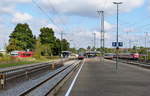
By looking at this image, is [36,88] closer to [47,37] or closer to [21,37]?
[21,37]

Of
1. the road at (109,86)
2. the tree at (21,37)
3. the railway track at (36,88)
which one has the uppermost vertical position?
the tree at (21,37)

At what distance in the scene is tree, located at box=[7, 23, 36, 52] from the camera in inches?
6235

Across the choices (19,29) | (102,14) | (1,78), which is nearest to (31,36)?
(19,29)

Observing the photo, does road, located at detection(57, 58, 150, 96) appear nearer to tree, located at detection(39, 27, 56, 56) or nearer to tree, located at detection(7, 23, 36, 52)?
tree, located at detection(7, 23, 36, 52)

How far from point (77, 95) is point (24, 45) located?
149 meters

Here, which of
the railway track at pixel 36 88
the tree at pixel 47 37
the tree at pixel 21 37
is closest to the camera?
the railway track at pixel 36 88

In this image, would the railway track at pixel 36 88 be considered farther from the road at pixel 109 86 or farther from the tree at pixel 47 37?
the tree at pixel 47 37

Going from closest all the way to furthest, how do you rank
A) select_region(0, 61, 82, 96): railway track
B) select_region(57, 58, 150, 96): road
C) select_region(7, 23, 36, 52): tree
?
select_region(0, 61, 82, 96): railway track < select_region(57, 58, 150, 96): road < select_region(7, 23, 36, 52): tree

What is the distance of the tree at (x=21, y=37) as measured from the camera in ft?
520

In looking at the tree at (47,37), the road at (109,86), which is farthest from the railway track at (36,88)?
the tree at (47,37)

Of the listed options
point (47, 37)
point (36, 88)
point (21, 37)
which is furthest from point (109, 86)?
point (47, 37)

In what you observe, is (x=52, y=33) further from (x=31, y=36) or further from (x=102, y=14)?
(x=102, y=14)

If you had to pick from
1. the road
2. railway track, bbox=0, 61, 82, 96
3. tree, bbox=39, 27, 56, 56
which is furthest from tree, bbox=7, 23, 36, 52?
railway track, bbox=0, 61, 82, 96

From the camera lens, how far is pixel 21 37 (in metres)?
163
